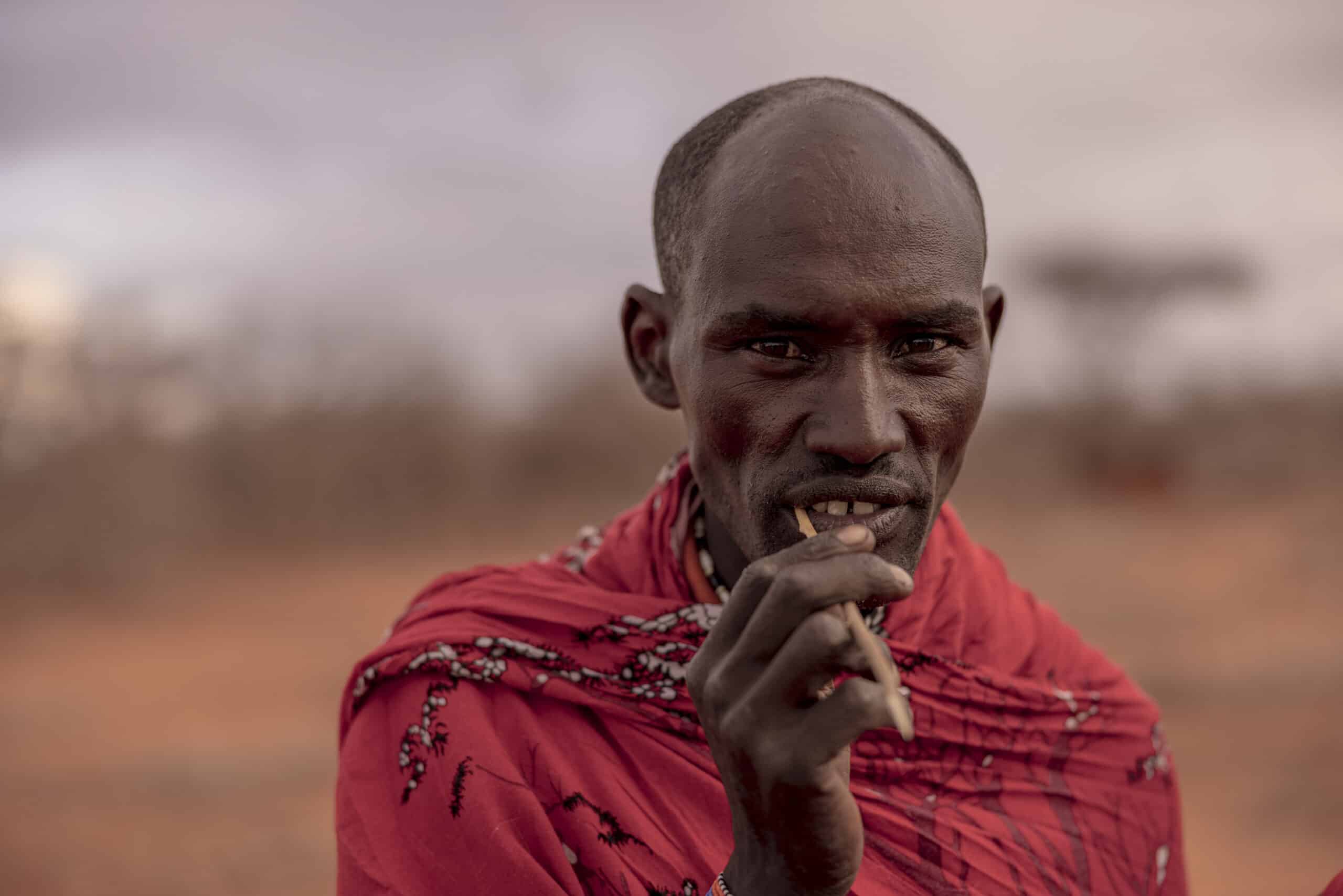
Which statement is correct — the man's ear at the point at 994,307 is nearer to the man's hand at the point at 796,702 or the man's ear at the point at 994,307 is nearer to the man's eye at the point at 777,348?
the man's eye at the point at 777,348

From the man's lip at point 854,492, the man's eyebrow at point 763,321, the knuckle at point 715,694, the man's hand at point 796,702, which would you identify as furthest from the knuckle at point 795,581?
the man's eyebrow at point 763,321

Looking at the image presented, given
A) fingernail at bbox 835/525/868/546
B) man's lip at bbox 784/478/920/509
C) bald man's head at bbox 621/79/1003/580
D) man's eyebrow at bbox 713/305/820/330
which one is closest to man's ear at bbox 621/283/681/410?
bald man's head at bbox 621/79/1003/580

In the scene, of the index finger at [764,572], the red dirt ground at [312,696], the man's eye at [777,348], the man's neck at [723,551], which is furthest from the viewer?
the red dirt ground at [312,696]

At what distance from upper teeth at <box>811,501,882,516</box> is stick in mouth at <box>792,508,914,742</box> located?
363 millimetres

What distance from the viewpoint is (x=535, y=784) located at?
2.21 metres

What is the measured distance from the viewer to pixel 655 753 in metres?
2.22

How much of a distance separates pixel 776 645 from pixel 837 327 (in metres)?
0.62

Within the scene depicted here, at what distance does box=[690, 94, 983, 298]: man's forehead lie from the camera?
6.52 ft

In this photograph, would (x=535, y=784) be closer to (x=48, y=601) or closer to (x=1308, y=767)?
(x=1308, y=767)

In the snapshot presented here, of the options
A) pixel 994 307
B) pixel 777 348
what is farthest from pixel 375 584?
pixel 777 348

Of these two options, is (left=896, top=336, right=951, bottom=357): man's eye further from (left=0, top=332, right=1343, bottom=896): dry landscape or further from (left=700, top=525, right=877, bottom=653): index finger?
(left=0, top=332, right=1343, bottom=896): dry landscape

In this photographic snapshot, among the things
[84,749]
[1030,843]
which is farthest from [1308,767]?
[84,749]

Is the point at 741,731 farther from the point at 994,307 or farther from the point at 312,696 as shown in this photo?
the point at 312,696

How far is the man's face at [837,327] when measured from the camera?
196 centimetres
